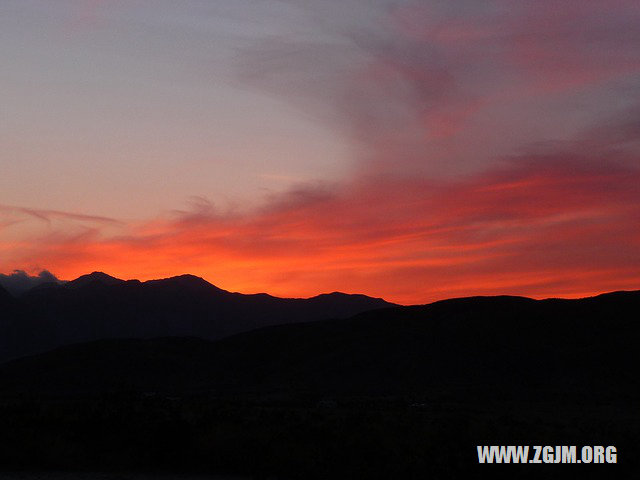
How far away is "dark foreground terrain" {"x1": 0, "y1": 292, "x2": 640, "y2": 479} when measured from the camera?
67.2ft

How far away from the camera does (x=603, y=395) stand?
6988cm

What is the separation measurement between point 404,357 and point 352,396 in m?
22.1

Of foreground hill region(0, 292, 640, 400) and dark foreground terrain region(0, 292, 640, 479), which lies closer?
dark foreground terrain region(0, 292, 640, 479)

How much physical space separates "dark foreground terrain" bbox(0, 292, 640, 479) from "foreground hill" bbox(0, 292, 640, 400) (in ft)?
0.92

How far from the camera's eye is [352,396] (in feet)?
228

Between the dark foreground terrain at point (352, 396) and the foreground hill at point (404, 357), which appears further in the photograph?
the foreground hill at point (404, 357)

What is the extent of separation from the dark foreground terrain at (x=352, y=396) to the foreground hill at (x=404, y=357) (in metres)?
0.28

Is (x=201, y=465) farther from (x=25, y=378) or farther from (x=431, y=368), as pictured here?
(x=25, y=378)

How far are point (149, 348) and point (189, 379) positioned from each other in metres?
16.9

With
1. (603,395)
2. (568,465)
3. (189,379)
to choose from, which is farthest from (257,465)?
(189,379)

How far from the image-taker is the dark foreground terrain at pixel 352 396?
20469mm

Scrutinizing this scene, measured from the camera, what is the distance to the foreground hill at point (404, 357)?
79.2m

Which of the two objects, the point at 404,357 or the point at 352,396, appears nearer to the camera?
the point at 352,396

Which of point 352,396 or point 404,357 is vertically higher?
point 404,357
